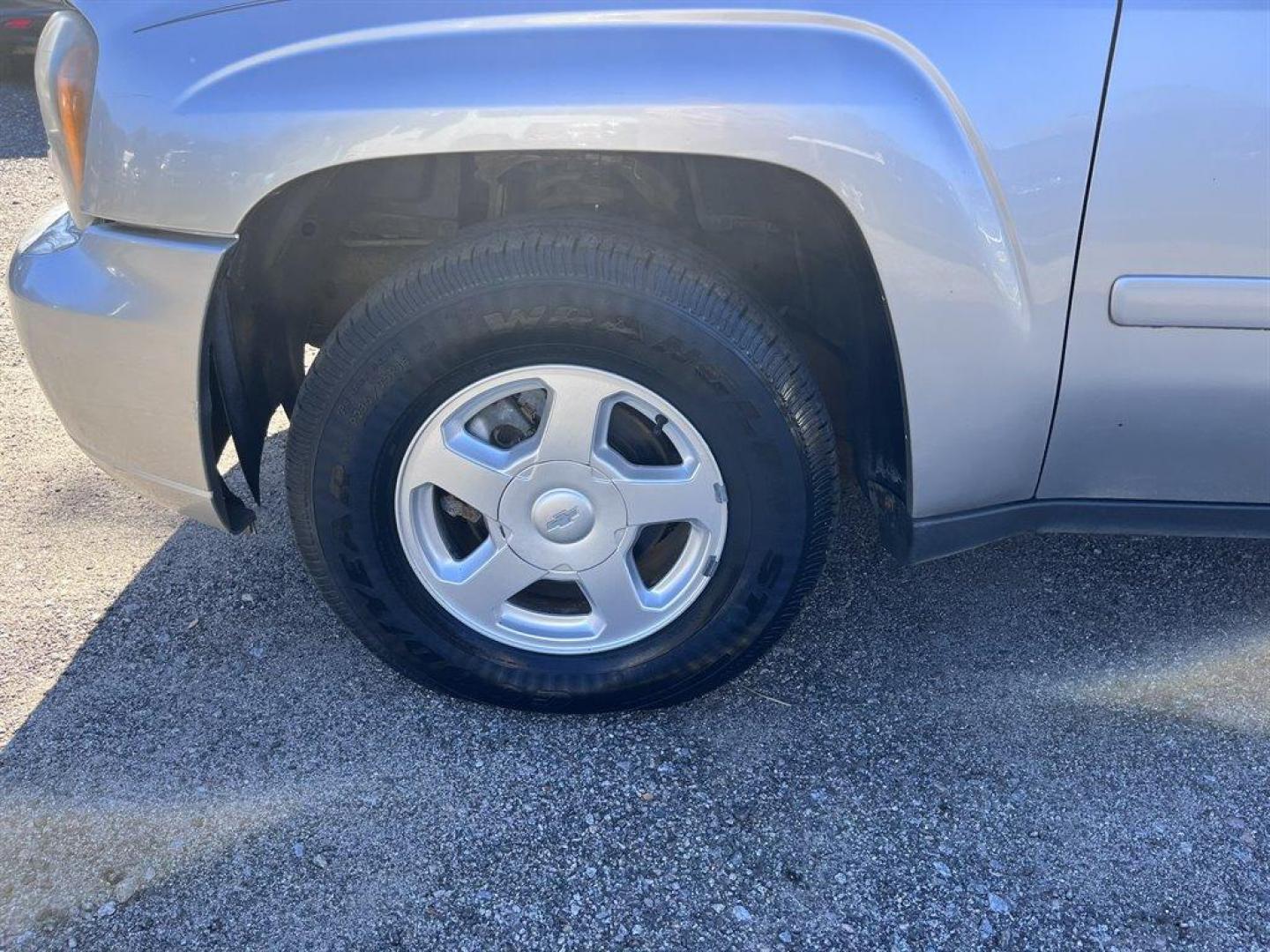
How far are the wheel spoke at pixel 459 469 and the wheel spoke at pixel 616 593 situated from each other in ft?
0.79

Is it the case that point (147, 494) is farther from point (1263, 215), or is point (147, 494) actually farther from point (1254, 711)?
point (1254, 711)

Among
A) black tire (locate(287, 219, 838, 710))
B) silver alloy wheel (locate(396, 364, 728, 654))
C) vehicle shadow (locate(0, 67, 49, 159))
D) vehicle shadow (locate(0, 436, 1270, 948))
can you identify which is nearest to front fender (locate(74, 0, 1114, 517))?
black tire (locate(287, 219, 838, 710))

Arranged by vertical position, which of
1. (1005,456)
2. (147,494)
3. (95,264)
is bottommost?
(147,494)

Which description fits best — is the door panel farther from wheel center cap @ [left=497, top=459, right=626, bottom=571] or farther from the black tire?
wheel center cap @ [left=497, top=459, right=626, bottom=571]

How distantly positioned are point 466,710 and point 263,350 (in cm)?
84

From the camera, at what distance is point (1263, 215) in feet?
5.79

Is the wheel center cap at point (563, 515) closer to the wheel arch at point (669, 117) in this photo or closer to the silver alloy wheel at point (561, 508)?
the silver alloy wheel at point (561, 508)

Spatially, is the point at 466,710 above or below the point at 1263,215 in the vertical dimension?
below

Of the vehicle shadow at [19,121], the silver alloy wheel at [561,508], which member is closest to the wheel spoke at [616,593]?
the silver alloy wheel at [561,508]

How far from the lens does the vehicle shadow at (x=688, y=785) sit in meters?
1.87

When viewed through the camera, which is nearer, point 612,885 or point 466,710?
point 612,885

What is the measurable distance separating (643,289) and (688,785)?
93cm

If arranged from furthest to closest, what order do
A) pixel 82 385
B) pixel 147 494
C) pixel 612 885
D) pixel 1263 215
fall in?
pixel 147 494 → pixel 82 385 → pixel 612 885 → pixel 1263 215

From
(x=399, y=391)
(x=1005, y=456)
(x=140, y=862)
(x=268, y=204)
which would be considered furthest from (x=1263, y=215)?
(x=140, y=862)
